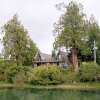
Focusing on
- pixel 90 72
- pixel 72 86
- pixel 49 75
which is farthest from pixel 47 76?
pixel 90 72

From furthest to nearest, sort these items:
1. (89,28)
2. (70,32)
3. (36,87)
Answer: (89,28), (70,32), (36,87)

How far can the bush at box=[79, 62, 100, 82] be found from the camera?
176ft

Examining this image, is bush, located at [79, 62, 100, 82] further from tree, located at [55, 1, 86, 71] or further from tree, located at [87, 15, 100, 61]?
tree, located at [87, 15, 100, 61]

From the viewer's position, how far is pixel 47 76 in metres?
54.8

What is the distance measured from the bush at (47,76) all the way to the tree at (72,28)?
5.38 meters

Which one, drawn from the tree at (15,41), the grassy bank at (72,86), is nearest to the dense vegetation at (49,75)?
the grassy bank at (72,86)

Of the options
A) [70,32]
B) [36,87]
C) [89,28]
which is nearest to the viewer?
[36,87]

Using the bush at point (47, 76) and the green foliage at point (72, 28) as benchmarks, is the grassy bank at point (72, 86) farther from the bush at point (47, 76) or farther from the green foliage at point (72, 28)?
the green foliage at point (72, 28)

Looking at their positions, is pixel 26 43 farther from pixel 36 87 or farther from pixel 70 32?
pixel 36 87

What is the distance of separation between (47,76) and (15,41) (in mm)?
10418

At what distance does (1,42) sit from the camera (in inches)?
2462

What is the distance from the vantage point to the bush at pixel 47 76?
179 feet

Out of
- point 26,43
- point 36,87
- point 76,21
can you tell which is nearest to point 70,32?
point 76,21

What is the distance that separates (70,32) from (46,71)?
864 cm
